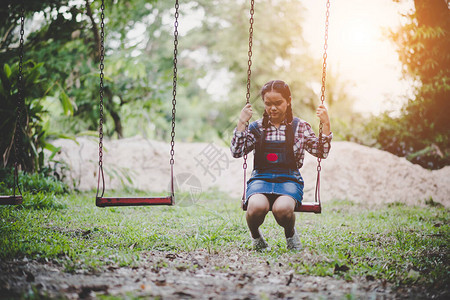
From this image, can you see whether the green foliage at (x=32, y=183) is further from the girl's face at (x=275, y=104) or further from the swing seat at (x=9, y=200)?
the girl's face at (x=275, y=104)

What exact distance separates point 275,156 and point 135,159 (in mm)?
6459

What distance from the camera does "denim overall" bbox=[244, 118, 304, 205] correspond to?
4.04 metres

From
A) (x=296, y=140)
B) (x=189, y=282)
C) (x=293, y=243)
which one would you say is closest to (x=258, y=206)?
(x=293, y=243)

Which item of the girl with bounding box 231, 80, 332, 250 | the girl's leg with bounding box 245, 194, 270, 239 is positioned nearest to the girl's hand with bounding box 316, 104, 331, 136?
the girl with bounding box 231, 80, 332, 250

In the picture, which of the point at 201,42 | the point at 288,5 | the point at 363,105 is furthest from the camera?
the point at 201,42

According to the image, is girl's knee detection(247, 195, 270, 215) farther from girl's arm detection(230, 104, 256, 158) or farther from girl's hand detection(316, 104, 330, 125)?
girl's hand detection(316, 104, 330, 125)

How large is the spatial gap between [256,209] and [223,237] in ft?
3.21

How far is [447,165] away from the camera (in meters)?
9.55

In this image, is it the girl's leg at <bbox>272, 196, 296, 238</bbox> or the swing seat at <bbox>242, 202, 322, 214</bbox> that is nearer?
the girl's leg at <bbox>272, 196, 296, 238</bbox>

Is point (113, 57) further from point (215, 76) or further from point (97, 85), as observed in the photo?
point (215, 76)

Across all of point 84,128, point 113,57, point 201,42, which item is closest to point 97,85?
point 113,57

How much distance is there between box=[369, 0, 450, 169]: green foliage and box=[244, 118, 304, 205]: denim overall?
198 inches

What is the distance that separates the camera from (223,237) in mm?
4660

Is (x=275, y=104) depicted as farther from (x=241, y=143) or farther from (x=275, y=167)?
(x=275, y=167)
